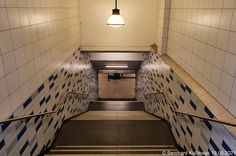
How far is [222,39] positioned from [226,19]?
0.21 meters

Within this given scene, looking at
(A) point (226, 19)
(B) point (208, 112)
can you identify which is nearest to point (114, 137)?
(B) point (208, 112)

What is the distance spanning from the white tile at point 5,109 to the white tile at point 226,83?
2209mm

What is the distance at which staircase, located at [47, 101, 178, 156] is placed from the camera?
3.33 meters

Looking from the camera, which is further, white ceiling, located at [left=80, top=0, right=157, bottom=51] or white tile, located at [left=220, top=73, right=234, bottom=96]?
white ceiling, located at [left=80, top=0, right=157, bottom=51]

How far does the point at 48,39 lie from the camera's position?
3127mm

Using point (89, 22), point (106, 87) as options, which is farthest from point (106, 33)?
point (106, 87)

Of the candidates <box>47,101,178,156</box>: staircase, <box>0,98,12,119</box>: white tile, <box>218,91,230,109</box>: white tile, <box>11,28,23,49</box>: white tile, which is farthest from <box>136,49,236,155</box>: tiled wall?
<box>11,28,23,49</box>: white tile

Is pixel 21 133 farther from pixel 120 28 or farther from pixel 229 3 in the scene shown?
pixel 120 28

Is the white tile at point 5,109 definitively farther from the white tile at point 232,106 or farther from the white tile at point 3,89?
the white tile at point 232,106

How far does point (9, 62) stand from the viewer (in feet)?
6.61

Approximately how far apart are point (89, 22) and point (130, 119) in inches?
124

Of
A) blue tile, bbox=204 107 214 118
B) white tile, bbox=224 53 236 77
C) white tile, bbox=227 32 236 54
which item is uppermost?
white tile, bbox=227 32 236 54

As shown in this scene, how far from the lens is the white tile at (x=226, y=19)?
2.08 meters

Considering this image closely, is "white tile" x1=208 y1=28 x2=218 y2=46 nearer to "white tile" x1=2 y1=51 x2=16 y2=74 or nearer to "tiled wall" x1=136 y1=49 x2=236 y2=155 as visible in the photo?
"tiled wall" x1=136 y1=49 x2=236 y2=155
